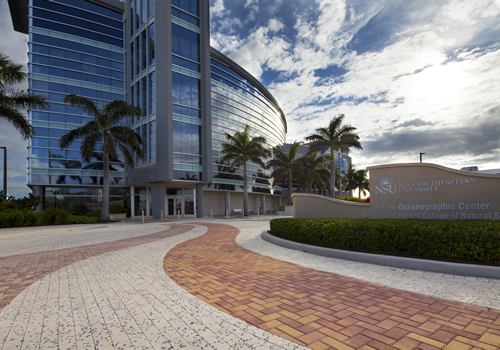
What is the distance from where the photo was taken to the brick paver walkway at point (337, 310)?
113 inches

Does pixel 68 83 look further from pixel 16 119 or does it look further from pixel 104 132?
pixel 16 119

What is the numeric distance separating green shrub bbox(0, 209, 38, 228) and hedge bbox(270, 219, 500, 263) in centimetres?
2112

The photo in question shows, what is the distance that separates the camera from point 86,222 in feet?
74.2

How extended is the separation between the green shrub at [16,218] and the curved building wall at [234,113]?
18272 mm

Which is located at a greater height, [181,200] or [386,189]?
[386,189]

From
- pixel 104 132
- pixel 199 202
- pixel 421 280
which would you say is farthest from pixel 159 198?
pixel 421 280

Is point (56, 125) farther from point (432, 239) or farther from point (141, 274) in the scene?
point (432, 239)

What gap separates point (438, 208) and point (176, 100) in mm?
24884

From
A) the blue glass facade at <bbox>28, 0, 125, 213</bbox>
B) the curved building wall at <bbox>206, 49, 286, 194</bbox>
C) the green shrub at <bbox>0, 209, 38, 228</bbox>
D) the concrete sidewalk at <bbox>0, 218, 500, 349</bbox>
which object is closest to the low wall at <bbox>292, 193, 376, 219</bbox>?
the concrete sidewalk at <bbox>0, 218, 500, 349</bbox>

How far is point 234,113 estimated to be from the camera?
137 ft

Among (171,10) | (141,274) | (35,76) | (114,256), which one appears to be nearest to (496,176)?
(141,274)

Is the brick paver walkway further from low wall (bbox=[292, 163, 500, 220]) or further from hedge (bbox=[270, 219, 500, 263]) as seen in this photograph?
low wall (bbox=[292, 163, 500, 220])

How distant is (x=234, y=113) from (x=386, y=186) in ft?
115

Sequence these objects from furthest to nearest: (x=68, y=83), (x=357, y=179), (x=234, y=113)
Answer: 1. (x=357, y=179)
2. (x=234, y=113)
3. (x=68, y=83)
